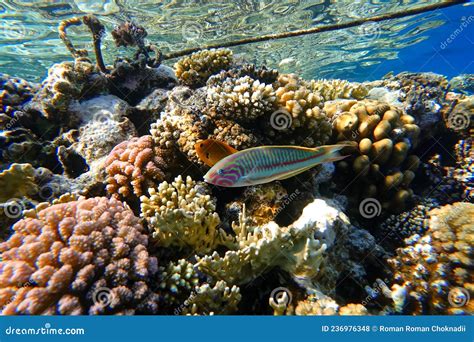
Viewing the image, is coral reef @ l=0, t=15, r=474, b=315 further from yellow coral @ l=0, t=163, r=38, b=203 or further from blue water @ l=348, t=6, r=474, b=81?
blue water @ l=348, t=6, r=474, b=81

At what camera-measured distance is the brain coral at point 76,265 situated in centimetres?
228

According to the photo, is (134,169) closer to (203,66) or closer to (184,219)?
(184,219)

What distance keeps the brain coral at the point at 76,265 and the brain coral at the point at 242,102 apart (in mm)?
2087

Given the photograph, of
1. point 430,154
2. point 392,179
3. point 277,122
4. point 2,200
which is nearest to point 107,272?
point 2,200

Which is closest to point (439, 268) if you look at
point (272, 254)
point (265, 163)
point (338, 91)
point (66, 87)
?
point (272, 254)

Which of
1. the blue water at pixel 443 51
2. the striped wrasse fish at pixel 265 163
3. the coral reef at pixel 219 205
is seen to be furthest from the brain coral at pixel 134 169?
the blue water at pixel 443 51

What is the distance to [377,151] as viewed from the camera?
4383 millimetres

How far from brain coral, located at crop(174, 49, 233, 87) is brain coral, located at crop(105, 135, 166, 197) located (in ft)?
7.90

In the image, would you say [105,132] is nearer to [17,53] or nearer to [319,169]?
[319,169]

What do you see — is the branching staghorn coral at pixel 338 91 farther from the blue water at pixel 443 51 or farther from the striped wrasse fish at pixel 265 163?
the blue water at pixel 443 51

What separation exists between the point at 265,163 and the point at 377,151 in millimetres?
3076

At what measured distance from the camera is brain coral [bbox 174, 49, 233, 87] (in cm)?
577

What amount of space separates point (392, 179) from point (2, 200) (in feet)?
21.0

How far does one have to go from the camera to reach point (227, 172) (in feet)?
7.41
